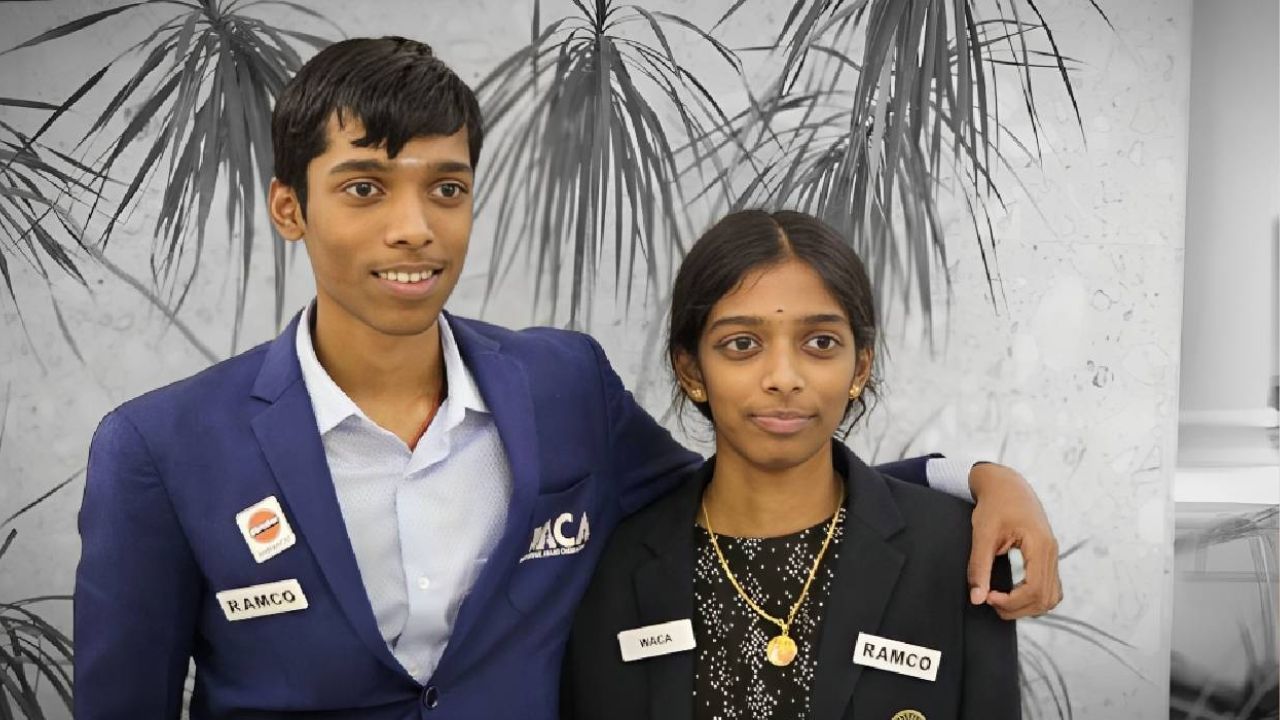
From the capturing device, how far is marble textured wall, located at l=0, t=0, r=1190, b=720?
2.41 m

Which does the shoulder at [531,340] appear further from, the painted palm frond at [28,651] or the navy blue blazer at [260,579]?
the painted palm frond at [28,651]

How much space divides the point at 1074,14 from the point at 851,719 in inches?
59.6

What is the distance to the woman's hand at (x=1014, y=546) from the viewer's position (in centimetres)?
155

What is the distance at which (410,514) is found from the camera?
5.25 ft

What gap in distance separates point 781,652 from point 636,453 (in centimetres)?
41

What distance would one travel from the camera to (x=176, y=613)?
1.58 metres

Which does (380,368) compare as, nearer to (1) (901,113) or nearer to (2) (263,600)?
(2) (263,600)

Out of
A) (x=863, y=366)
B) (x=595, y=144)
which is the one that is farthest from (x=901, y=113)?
(x=863, y=366)

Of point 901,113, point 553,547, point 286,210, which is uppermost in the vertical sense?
point 901,113

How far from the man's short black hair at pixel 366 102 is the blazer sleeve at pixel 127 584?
0.39 m

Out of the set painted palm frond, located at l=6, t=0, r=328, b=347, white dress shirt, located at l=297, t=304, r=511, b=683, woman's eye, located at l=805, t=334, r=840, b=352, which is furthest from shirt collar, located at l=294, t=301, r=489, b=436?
painted palm frond, located at l=6, t=0, r=328, b=347

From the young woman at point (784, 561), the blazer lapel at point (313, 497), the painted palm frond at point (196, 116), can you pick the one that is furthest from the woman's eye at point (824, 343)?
the painted palm frond at point (196, 116)

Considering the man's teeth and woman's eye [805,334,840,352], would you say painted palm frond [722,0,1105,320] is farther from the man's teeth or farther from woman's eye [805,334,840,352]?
the man's teeth

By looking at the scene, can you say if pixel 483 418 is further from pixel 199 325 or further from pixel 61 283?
pixel 61 283
